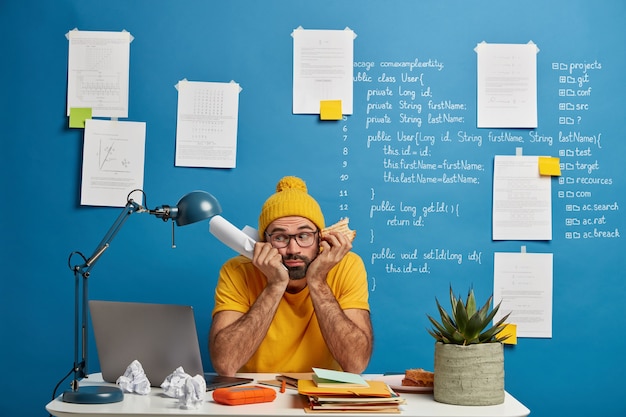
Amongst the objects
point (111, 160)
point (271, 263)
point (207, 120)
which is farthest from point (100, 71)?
point (271, 263)

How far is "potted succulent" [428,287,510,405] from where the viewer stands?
2.04 metres

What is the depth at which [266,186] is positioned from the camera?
350cm

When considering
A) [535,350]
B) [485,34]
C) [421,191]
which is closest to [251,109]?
[421,191]

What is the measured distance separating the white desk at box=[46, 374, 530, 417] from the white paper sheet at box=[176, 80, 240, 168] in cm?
157

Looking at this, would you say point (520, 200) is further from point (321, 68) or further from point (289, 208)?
point (289, 208)

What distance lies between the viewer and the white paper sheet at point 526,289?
350cm

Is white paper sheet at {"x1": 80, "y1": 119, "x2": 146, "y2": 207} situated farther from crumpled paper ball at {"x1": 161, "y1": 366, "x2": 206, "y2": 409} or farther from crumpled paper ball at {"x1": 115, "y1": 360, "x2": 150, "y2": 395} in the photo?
crumpled paper ball at {"x1": 161, "y1": 366, "x2": 206, "y2": 409}

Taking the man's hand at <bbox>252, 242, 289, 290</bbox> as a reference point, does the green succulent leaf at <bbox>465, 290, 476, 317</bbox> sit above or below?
below

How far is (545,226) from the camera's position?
3525 millimetres

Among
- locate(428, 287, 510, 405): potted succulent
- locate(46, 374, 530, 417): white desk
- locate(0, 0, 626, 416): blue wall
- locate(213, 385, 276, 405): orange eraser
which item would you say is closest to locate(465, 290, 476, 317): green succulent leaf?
locate(428, 287, 510, 405): potted succulent

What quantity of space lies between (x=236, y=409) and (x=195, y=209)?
0.60 metres

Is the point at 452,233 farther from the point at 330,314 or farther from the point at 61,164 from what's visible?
the point at 61,164

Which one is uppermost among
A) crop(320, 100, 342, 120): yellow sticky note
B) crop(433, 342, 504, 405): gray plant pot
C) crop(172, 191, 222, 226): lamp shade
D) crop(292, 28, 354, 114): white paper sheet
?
crop(292, 28, 354, 114): white paper sheet

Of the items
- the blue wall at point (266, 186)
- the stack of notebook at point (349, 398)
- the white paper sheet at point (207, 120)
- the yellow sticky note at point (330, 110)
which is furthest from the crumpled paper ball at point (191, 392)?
the yellow sticky note at point (330, 110)
